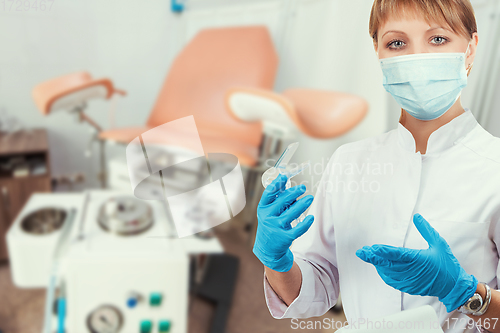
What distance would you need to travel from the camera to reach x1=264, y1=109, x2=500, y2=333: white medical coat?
0.22 meters

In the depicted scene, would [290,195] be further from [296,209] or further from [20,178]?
[20,178]

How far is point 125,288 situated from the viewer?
810mm

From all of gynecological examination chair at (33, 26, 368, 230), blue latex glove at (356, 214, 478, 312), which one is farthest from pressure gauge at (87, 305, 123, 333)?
blue latex glove at (356, 214, 478, 312)

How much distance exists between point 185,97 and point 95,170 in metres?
0.39

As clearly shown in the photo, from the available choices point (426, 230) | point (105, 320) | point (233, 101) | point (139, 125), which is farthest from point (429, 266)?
point (105, 320)

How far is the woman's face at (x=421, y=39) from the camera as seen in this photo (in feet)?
0.68

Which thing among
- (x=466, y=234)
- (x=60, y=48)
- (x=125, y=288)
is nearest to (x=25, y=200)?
(x=125, y=288)

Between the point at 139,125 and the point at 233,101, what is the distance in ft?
1.20

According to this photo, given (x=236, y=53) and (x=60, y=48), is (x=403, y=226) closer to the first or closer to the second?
(x=60, y=48)

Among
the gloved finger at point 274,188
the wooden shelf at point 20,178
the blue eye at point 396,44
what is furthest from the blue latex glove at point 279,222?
the wooden shelf at point 20,178

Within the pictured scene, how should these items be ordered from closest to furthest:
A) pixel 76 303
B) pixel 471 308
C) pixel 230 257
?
pixel 471 308 → pixel 76 303 → pixel 230 257

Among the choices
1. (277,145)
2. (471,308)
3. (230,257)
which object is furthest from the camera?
(230,257)

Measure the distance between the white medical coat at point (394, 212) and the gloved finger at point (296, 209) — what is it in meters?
0.06

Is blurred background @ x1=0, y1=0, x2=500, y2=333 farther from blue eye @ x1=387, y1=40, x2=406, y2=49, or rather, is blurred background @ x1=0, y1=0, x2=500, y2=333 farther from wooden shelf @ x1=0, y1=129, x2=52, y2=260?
blue eye @ x1=387, y1=40, x2=406, y2=49
